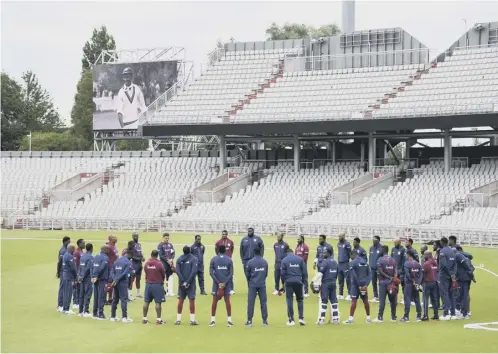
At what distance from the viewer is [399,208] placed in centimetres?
4753

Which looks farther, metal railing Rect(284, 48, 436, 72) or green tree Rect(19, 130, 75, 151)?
green tree Rect(19, 130, 75, 151)

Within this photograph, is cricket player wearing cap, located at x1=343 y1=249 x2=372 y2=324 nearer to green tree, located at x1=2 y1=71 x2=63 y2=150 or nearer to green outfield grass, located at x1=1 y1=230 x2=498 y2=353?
green outfield grass, located at x1=1 y1=230 x2=498 y2=353

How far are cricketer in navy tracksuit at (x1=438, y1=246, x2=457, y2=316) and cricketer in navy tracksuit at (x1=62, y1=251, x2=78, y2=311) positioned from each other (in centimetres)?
900

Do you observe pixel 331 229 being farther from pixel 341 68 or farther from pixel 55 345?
pixel 55 345

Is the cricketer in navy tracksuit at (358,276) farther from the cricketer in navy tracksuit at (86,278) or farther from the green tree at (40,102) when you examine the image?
the green tree at (40,102)

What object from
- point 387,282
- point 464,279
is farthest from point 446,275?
point 387,282

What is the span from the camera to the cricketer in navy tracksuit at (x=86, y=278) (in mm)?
21312

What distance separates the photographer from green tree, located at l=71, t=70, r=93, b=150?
324 feet

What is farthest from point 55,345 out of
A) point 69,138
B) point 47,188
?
point 69,138

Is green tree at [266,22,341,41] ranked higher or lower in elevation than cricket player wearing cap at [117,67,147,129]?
higher

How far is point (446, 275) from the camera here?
69.8 feet

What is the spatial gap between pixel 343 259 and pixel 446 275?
3093 mm

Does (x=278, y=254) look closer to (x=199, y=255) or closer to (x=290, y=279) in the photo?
(x=199, y=255)
